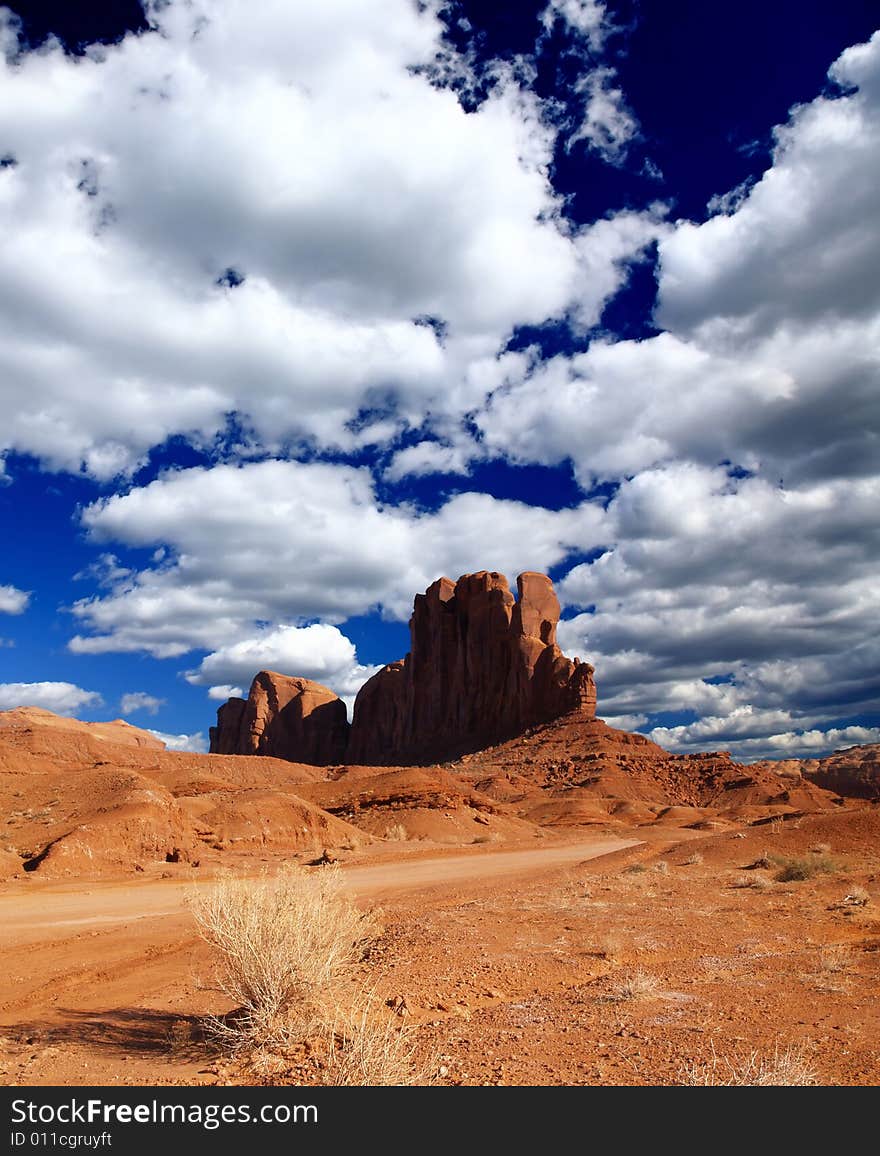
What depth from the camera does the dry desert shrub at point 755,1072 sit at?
5.45m

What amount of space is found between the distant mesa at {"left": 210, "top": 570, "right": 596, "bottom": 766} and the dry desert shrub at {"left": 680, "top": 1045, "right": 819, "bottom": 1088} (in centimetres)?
9025

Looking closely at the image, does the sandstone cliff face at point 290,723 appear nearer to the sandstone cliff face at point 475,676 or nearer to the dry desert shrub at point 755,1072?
the sandstone cliff face at point 475,676

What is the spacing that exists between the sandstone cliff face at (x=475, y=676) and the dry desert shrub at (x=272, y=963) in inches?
3538

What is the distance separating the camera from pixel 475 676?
114 m

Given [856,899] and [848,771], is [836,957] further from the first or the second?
[848,771]

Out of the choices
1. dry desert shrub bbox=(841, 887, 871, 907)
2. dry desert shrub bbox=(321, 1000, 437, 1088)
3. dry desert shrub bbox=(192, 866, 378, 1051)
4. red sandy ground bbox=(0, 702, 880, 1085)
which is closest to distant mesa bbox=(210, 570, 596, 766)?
red sandy ground bbox=(0, 702, 880, 1085)

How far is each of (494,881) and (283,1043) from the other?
1712cm

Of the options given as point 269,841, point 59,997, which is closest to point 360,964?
point 59,997

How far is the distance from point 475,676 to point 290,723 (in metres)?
56.1

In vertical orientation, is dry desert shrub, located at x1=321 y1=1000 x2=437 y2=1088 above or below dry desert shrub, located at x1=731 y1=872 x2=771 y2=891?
above

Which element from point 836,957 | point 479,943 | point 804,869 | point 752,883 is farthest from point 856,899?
point 479,943

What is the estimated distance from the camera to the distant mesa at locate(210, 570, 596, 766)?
102 m

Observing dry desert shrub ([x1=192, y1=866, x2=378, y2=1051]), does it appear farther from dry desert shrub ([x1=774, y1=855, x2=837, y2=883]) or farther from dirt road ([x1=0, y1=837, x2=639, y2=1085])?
dry desert shrub ([x1=774, y1=855, x2=837, y2=883])

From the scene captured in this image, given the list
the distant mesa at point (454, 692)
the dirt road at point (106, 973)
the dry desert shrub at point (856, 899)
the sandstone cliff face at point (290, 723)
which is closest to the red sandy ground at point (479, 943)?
the dirt road at point (106, 973)
